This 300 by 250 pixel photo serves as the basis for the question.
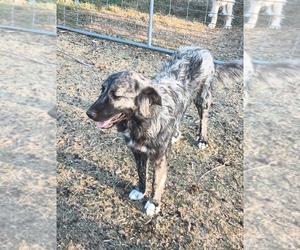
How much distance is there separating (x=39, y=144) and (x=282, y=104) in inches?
87.0

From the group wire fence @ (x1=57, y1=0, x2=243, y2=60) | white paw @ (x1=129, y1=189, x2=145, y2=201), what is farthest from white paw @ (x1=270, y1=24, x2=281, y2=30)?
white paw @ (x1=129, y1=189, x2=145, y2=201)

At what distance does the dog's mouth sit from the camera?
2266 mm

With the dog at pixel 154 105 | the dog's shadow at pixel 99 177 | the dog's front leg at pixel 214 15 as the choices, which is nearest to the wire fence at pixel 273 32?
the dog's front leg at pixel 214 15

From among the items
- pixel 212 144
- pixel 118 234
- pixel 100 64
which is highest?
pixel 100 64

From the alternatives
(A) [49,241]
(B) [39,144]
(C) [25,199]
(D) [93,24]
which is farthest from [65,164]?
(D) [93,24]

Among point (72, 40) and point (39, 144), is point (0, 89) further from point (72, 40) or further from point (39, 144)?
point (72, 40)

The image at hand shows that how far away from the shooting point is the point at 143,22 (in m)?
5.84

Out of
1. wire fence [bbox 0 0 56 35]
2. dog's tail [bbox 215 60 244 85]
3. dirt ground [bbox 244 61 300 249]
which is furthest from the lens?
wire fence [bbox 0 0 56 35]

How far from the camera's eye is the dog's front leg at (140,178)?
8.72 ft

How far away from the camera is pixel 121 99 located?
2246mm

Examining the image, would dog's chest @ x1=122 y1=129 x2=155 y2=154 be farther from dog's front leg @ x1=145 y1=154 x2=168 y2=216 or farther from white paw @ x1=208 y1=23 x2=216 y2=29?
white paw @ x1=208 y1=23 x2=216 y2=29

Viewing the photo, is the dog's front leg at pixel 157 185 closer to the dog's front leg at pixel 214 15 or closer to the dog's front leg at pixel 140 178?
the dog's front leg at pixel 140 178

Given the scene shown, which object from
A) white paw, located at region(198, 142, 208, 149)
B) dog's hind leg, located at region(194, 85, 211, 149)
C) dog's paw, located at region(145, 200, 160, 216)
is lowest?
dog's paw, located at region(145, 200, 160, 216)

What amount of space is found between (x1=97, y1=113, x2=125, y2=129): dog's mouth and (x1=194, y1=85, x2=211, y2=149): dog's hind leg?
94 cm
